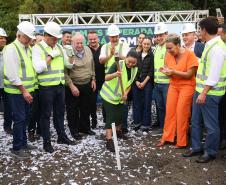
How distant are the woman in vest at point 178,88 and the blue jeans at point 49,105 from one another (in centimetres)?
188

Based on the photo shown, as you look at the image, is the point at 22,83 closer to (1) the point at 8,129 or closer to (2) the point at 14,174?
(2) the point at 14,174

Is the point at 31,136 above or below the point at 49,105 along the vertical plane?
below

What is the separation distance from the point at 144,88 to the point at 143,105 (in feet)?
1.44

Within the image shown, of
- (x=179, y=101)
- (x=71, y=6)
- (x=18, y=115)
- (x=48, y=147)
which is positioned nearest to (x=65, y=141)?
(x=48, y=147)

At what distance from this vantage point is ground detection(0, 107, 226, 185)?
4.89m

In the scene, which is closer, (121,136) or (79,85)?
(79,85)

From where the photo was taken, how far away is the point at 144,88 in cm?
705

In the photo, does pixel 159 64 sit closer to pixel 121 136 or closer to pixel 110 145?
pixel 121 136

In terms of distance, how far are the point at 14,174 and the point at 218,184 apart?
299 cm

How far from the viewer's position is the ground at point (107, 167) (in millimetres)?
4891

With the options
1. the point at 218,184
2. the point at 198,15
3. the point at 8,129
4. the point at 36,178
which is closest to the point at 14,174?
the point at 36,178

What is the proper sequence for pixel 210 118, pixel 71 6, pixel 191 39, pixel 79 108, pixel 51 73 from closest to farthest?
pixel 210 118 < pixel 51 73 < pixel 191 39 < pixel 79 108 < pixel 71 6

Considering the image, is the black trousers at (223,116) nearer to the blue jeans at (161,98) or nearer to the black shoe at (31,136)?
the blue jeans at (161,98)

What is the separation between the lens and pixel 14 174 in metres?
5.13
